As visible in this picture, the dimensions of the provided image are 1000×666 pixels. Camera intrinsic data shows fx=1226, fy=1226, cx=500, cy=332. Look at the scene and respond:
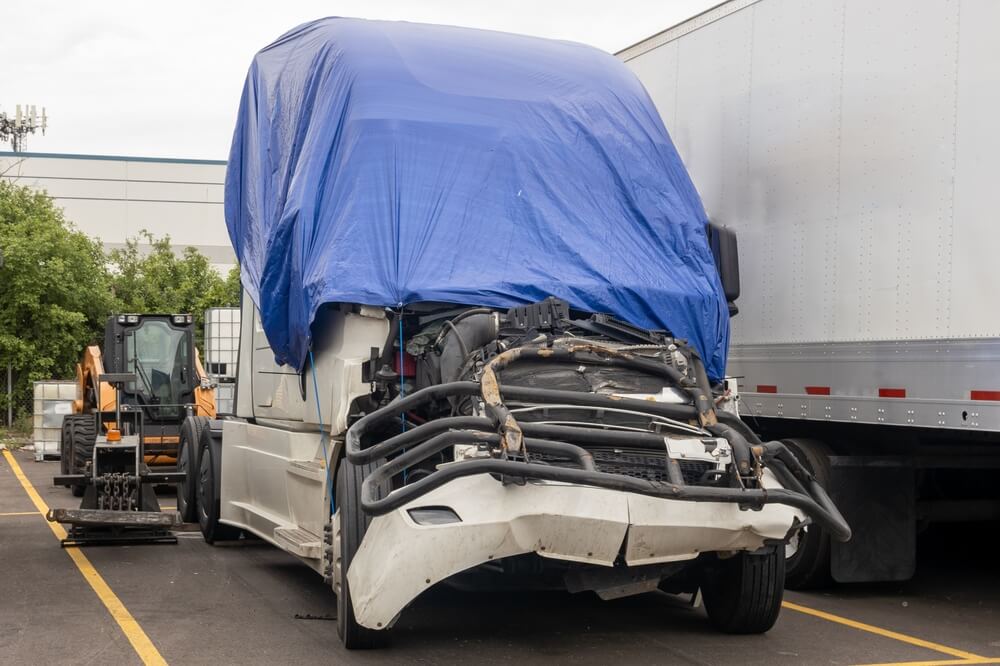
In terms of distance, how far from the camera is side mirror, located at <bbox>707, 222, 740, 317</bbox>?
8.05m

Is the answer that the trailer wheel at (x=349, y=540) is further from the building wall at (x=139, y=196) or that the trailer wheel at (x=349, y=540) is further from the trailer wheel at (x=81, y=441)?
the building wall at (x=139, y=196)

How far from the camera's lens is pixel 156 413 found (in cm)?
1844

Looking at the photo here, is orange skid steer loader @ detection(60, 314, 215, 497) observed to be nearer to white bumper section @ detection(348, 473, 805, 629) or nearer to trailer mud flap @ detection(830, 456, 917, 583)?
trailer mud flap @ detection(830, 456, 917, 583)

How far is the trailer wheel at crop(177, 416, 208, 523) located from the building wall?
33655mm

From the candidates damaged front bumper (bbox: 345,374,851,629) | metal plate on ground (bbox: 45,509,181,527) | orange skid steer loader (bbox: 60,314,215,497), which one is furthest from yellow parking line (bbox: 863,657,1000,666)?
orange skid steer loader (bbox: 60,314,215,497)

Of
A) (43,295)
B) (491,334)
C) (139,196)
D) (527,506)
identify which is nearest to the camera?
(527,506)

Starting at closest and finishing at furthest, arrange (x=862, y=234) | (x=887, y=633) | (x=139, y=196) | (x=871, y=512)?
(x=887, y=633)
(x=862, y=234)
(x=871, y=512)
(x=139, y=196)

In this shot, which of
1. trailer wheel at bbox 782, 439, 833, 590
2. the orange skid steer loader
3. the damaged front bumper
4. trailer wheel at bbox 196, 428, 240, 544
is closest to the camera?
the damaged front bumper

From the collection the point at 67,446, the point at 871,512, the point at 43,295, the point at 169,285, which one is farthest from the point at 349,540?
the point at 169,285

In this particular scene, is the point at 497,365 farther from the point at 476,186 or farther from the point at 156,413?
the point at 156,413

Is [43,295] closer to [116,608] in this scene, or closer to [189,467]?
[189,467]

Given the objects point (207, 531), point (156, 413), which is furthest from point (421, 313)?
point (156, 413)

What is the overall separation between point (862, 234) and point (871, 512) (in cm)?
212

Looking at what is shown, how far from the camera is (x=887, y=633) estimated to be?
7.91m
